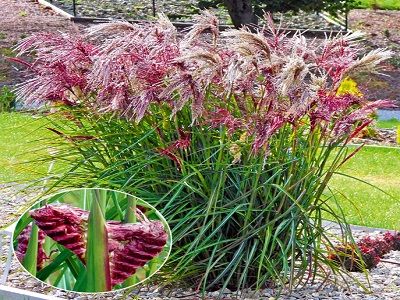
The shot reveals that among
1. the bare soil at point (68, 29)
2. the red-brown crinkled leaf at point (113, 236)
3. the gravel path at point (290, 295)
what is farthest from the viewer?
the bare soil at point (68, 29)

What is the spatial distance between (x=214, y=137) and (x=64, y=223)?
1.27 metres

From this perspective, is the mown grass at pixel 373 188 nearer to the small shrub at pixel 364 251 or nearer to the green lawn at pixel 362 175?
the green lawn at pixel 362 175

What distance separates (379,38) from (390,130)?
8.16m

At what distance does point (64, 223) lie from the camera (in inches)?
244

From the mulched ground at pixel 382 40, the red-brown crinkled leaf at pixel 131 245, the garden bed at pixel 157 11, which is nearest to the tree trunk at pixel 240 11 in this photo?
the mulched ground at pixel 382 40

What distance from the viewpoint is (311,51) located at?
671cm

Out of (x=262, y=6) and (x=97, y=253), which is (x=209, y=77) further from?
(x=262, y=6)

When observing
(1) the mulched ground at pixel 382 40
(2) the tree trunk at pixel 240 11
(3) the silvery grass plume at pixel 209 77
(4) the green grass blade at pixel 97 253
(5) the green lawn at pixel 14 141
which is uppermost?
(3) the silvery grass plume at pixel 209 77

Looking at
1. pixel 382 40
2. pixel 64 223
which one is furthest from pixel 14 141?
pixel 382 40

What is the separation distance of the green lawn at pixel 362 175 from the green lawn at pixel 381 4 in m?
13.4

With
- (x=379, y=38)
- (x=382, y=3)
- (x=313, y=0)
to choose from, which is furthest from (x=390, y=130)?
(x=382, y=3)

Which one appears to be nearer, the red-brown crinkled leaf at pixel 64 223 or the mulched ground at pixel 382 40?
the red-brown crinkled leaf at pixel 64 223

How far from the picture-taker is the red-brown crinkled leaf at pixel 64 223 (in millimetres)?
6148

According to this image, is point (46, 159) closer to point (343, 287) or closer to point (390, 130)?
point (343, 287)
